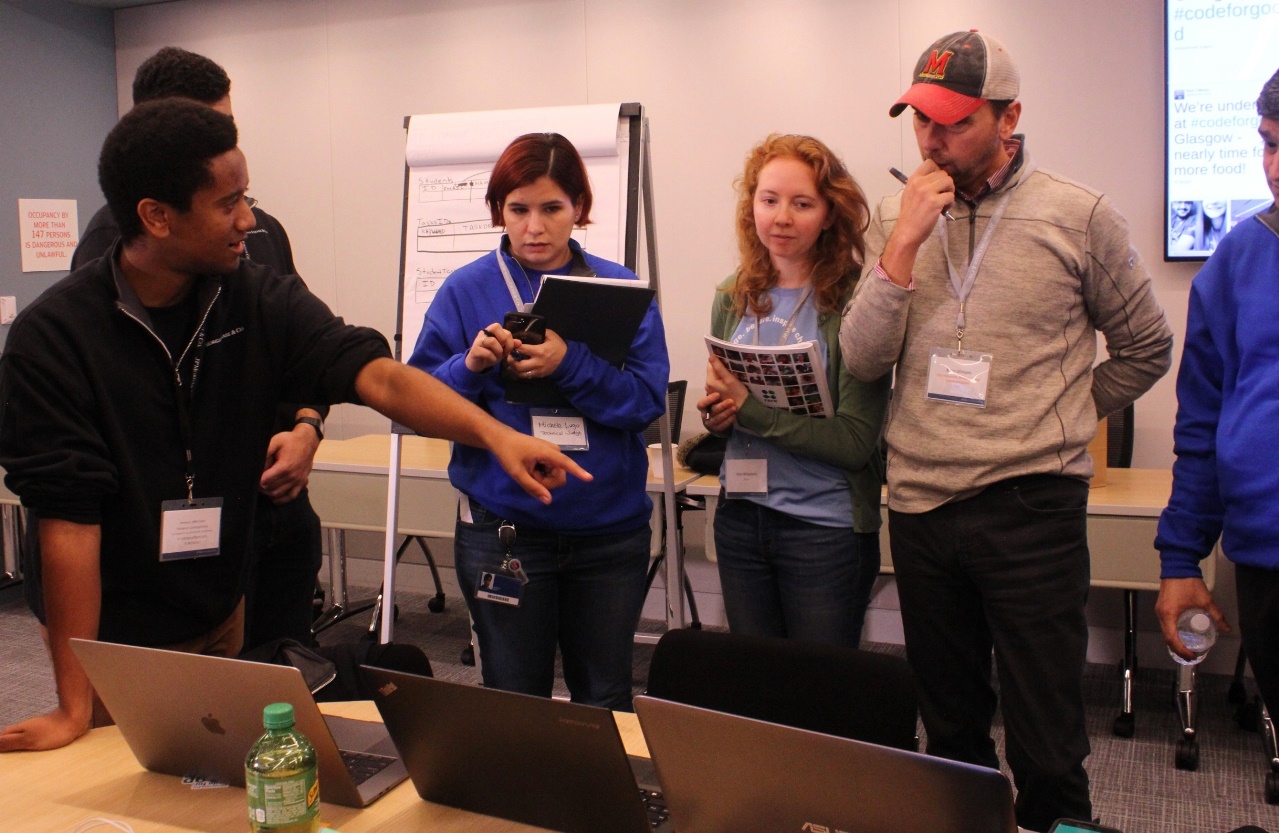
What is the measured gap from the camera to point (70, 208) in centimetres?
583

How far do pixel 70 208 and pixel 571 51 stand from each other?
2989 mm

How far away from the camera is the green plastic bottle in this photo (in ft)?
3.83

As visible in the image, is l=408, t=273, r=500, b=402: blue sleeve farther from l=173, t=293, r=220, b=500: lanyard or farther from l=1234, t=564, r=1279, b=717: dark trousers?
l=1234, t=564, r=1279, b=717: dark trousers

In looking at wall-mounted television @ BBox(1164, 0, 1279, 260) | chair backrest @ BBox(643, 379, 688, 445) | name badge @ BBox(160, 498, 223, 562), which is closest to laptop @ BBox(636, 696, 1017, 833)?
name badge @ BBox(160, 498, 223, 562)

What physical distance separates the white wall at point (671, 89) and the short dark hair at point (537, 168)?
2595 millimetres

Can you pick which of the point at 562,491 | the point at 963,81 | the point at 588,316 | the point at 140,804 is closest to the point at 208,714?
the point at 140,804

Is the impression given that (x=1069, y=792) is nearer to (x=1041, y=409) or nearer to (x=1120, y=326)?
(x=1041, y=409)

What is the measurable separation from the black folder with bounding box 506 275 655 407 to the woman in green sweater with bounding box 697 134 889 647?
0.79 ft

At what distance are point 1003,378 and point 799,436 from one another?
448mm

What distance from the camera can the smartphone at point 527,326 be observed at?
2.01 metres

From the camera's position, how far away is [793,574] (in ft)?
7.28

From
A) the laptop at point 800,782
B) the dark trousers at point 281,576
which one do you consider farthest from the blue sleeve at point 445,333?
the laptop at point 800,782

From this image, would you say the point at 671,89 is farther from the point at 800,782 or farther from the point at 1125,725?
the point at 800,782

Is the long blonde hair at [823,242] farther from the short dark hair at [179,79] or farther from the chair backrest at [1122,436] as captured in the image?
the chair backrest at [1122,436]
